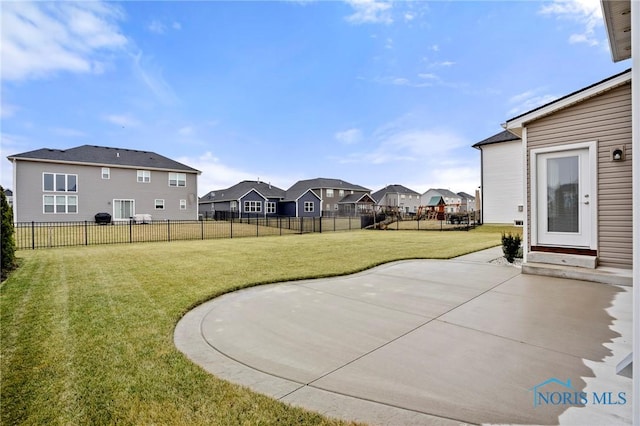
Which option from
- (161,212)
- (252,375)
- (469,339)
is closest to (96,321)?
(252,375)

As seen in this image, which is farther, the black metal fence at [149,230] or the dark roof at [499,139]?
the dark roof at [499,139]

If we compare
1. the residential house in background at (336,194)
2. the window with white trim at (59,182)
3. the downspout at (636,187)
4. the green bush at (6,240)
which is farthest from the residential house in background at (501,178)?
the window with white trim at (59,182)

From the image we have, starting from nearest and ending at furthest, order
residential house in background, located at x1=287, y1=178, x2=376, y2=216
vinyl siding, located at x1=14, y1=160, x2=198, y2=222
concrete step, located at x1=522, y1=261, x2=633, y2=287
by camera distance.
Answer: concrete step, located at x1=522, y1=261, x2=633, y2=287 → vinyl siding, located at x1=14, y1=160, x2=198, y2=222 → residential house in background, located at x1=287, y1=178, x2=376, y2=216

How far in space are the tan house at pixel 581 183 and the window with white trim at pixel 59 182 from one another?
95.1ft

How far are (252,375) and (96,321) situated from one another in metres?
2.57

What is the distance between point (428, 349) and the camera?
2949 millimetres

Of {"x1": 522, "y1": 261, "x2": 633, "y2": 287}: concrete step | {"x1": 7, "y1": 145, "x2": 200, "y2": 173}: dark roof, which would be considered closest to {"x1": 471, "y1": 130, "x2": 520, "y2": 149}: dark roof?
{"x1": 522, "y1": 261, "x2": 633, "y2": 287}: concrete step

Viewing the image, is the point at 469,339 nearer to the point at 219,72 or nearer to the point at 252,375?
the point at 252,375

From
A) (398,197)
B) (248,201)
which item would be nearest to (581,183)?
(248,201)

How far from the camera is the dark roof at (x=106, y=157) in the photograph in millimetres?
22444

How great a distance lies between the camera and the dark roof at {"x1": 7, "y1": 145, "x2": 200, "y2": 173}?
2244 centimetres

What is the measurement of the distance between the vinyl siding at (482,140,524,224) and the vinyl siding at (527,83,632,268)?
16.3 meters

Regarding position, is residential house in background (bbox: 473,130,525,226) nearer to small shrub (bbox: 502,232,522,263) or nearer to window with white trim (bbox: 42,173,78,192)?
small shrub (bbox: 502,232,522,263)

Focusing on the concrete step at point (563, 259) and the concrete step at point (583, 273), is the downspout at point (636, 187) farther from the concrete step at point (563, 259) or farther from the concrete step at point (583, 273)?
the concrete step at point (563, 259)
